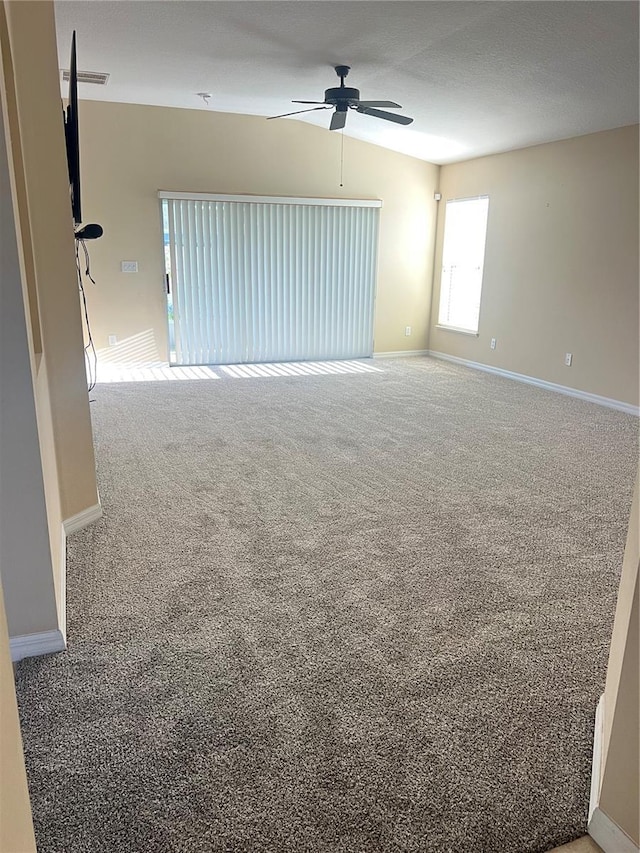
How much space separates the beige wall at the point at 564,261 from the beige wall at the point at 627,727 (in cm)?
459

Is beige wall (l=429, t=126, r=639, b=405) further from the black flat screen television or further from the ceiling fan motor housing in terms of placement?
the black flat screen television

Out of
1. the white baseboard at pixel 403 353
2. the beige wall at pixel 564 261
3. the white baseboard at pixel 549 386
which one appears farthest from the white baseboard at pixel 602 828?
the white baseboard at pixel 403 353

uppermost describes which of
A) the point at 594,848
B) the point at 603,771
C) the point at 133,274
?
the point at 133,274

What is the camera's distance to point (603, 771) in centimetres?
136

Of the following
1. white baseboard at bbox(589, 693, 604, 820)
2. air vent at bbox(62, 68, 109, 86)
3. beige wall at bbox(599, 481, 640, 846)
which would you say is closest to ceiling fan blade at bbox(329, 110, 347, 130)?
air vent at bbox(62, 68, 109, 86)

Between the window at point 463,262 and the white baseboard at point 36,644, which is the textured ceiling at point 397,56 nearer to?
the window at point 463,262

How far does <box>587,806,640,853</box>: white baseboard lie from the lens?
127 centimetres

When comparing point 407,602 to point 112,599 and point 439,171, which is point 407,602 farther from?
point 439,171

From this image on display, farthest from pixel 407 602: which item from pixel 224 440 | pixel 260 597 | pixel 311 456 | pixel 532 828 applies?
pixel 224 440

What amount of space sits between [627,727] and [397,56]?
177 inches

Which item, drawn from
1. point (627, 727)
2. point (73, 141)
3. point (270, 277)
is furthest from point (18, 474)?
point (270, 277)

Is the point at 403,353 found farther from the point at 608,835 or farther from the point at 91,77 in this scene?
the point at 608,835

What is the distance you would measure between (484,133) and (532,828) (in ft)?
20.0

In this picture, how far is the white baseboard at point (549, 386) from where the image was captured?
539 cm
